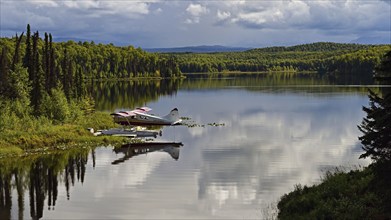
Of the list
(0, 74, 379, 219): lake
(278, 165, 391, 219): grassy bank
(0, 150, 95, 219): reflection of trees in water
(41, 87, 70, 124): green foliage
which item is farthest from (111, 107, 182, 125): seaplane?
(278, 165, 391, 219): grassy bank

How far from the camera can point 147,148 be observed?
51656 millimetres

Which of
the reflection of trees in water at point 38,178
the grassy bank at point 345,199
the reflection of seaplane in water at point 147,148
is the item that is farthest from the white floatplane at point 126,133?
the grassy bank at point 345,199

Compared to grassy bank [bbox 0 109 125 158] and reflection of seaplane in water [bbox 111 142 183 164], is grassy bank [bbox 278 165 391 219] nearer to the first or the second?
reflection of seaplane in water [bbox 111 142 183 164]

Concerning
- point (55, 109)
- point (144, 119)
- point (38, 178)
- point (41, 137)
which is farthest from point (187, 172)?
point (144, 119)

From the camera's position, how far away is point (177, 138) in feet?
191

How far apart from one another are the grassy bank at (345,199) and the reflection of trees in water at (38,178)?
14.4 meters

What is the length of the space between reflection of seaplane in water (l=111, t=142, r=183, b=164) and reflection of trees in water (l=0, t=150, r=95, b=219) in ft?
12.9

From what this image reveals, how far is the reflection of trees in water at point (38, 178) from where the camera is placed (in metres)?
30.7

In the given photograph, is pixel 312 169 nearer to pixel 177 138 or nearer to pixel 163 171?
pixel 163 171

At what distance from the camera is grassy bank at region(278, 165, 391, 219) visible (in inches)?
818

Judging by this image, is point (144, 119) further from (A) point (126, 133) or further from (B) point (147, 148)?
(B) point (147, 148)

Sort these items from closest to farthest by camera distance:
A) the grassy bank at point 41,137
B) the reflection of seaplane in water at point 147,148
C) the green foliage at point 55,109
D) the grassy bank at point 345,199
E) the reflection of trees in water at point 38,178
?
the grassy bank at point 345,199
the reflection of trees in water at point 38,178
the grassy bank at point 41,137
the reflection of seaplane in water at point 147,148
the green foliage at point 55,109

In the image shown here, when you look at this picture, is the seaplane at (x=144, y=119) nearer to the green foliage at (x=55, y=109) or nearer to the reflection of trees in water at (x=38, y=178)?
the green foliage at (x=55, y=109)

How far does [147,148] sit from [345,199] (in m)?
30.2
